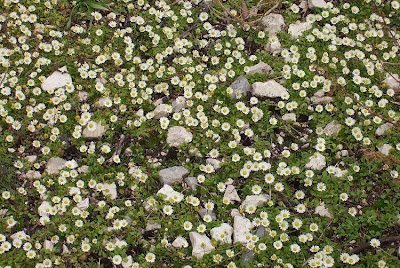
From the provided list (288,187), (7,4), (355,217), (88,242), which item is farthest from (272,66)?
(7,4)

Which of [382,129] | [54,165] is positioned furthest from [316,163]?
[54,165]

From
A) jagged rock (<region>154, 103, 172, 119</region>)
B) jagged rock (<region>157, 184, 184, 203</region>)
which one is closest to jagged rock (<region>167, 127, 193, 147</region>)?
jagged rock (<region>154, 103, 172, 119</region>)

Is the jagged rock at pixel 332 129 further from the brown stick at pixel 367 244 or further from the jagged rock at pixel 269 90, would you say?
the brown stick at pixel 367 244

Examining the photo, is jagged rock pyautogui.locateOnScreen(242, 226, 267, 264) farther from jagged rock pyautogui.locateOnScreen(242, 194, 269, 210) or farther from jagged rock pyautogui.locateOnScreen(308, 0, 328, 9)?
jagged rock pyautogui.locateOnScreen(308, 0, 328, 9)

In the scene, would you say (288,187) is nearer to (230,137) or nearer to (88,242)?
(230,137)

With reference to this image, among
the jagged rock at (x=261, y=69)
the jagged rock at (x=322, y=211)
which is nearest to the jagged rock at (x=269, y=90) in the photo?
the jagged rock at (x=261, y=69)
